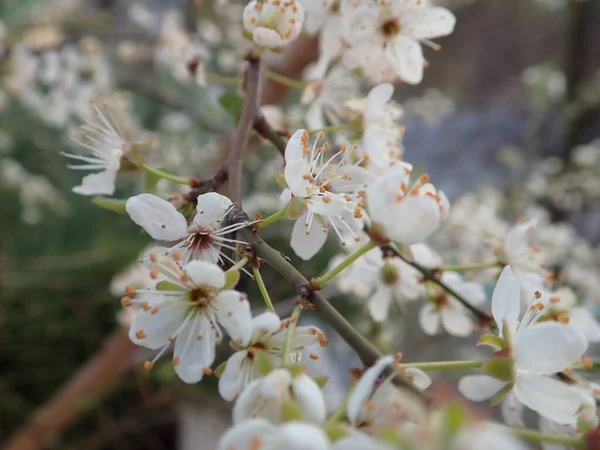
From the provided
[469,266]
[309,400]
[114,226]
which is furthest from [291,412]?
[114,226]

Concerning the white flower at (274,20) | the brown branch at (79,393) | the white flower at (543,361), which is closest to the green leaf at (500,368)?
the white flower at (543,361)

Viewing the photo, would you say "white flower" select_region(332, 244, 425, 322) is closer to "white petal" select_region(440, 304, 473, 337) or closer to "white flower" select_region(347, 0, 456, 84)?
"white petal" select_region(440, 304, 473, 337)

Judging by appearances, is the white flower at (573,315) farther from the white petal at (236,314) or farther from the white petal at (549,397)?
the white petal at (236,314)

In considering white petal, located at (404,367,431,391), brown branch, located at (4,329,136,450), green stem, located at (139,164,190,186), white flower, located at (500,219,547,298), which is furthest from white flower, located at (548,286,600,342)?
brown branch, located at (4,329,136,450)

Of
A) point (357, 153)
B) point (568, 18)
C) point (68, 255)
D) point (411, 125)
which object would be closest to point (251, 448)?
point (357, 153)

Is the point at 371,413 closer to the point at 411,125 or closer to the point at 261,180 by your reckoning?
the point at 261,180
